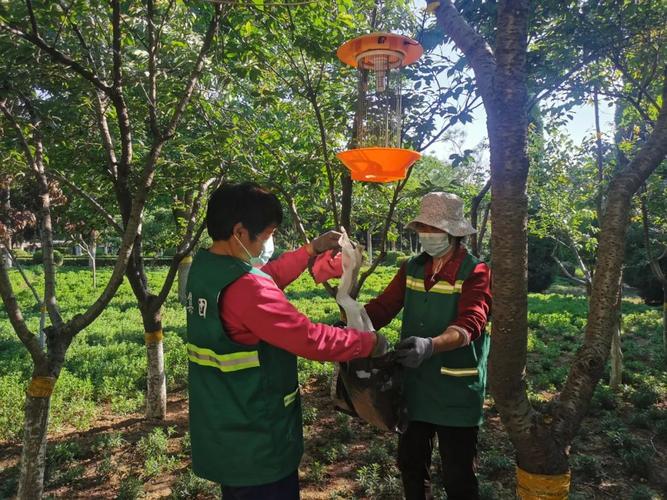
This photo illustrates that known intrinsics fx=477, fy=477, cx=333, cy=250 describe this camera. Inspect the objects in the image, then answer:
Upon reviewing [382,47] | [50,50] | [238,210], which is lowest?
[238,210]

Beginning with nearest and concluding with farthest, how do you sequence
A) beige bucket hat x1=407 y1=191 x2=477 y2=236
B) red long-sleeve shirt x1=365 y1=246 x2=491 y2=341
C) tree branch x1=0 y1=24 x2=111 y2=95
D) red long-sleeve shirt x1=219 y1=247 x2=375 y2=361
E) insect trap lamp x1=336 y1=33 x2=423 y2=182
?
red long-sleeve shirt x1=219 y1=247 x2=375 y2=361, red long-sleeve shirt x1=365 y1=246 x2=491 y2=341, insect trap lamp x1=336 y1=33 x2=423 y2=182, beige bucket hat x1=407 y1=191 x2=477 y2=236, tree branch x1=0 y1=24 x2=111 y2=95

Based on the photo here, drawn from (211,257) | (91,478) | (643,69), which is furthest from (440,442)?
(643,69)

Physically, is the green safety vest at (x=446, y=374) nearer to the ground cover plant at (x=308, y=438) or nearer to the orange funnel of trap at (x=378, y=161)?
the orange funnel of trap at (x=378, y=161)

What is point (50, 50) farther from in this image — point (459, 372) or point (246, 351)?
point (459, 372)

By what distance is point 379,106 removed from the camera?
290cm

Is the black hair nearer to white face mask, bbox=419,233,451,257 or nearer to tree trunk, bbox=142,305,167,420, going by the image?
white face mask, bbox=419,233,451,257

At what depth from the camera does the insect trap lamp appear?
88.6 inches

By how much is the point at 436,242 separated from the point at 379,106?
0.98 meters

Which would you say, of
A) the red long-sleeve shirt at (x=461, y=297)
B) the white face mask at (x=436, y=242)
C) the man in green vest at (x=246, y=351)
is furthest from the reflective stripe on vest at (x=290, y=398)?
the white face mask at (x=436, y=242)

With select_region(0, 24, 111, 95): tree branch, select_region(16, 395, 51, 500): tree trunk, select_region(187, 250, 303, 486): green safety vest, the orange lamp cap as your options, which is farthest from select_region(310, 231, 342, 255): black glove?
select_region(16, 395, 51, 500): tree trunk

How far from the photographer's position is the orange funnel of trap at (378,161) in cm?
220

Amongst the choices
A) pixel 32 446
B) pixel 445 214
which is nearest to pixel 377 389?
pixel 445 214

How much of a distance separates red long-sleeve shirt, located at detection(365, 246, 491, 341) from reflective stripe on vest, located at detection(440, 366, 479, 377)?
0.23m

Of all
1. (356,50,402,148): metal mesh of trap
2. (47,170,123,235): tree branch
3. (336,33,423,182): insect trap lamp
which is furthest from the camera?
(47,170,123,235): tree branch
